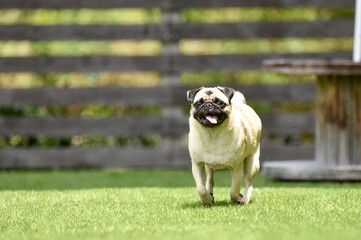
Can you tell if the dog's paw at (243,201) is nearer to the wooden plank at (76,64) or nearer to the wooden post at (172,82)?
the wooden post at (172,82)

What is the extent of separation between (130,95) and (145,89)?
0.52 ft

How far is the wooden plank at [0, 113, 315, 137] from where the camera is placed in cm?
750

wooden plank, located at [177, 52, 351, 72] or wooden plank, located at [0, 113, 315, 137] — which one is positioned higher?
wooden plank, located at [177, 52, 351, 72]

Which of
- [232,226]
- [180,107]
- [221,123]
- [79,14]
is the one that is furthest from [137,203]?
[79,14]

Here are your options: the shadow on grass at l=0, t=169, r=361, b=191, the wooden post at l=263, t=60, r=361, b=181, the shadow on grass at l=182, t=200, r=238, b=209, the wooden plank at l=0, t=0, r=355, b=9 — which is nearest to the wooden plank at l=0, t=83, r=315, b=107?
the shadow on grass at l=0, t=169, r=361, b=191

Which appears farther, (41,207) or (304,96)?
(304,96)

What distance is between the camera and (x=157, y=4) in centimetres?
760

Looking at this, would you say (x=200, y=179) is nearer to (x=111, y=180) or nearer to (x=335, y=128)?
(x=335, y=128)

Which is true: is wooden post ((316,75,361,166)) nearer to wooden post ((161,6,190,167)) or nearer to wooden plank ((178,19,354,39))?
wooden plank ((178,19,354,39))

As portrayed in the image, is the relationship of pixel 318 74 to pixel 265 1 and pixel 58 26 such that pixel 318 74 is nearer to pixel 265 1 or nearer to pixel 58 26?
pixel 265 1

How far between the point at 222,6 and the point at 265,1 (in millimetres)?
411

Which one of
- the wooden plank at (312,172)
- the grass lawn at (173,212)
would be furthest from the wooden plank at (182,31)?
the grass lawn at (173,212)

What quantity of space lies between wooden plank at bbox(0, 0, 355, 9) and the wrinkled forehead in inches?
133

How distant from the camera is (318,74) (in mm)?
6094
